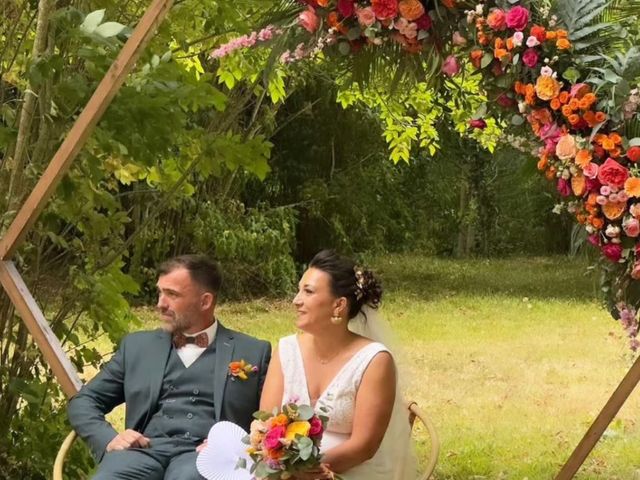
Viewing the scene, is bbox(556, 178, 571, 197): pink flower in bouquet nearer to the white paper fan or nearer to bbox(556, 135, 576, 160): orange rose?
bbox(556, 135, 576, 160): orange rose

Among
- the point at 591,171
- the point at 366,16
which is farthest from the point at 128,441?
the point at 591,171

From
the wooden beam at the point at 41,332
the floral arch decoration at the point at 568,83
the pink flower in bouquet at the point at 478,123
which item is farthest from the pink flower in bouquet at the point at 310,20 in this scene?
the wooden beam at the point at 41,332

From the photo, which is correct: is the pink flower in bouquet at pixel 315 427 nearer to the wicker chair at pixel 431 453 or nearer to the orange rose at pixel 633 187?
the wicker chair at pixel 431 453

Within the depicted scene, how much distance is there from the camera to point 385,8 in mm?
2525

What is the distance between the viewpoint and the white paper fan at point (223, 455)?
245 centimetres

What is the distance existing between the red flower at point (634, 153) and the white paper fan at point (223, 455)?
1117 mm

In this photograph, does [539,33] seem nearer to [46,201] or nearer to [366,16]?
[366,16]

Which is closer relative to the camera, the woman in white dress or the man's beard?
the woman in white dress

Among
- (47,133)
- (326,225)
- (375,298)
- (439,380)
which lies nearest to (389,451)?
(375,298)

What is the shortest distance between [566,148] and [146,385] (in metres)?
1.30

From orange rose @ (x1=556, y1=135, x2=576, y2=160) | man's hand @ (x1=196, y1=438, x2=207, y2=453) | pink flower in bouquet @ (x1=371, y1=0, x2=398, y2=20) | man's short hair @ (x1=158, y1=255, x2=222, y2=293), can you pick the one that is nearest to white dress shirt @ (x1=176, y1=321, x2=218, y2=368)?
man's short hair @ (x1=158, y1=255, x2=222, y2=293)

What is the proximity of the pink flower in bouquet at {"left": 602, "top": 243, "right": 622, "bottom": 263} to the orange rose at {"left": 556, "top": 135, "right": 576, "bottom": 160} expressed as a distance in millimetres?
222

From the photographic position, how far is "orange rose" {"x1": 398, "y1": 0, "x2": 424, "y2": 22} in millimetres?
2512

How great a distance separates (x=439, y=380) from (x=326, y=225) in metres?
4.35
